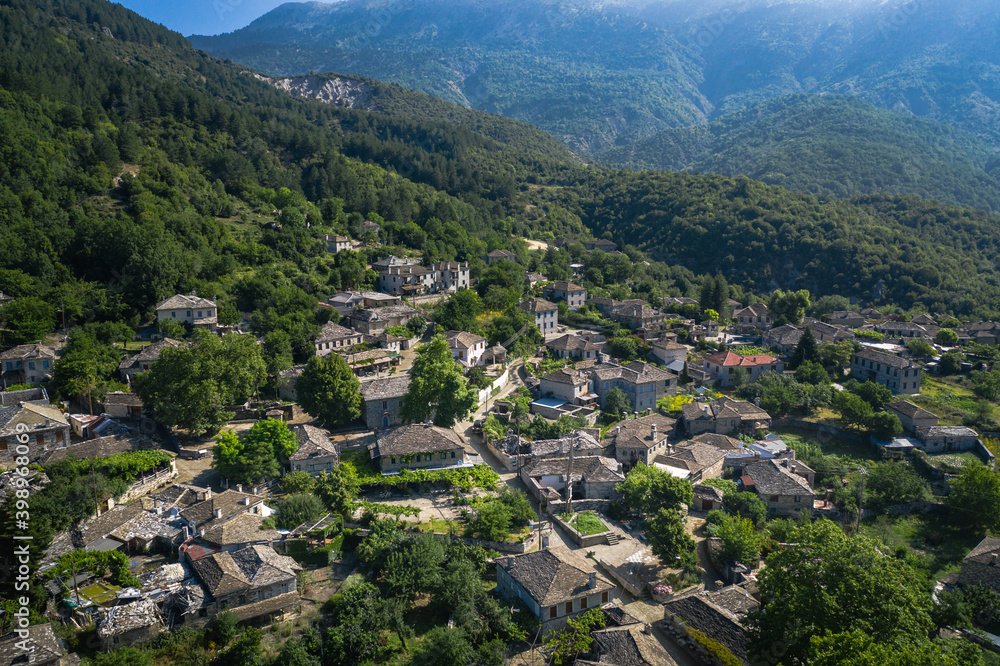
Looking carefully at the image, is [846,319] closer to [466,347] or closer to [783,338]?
[783,338]

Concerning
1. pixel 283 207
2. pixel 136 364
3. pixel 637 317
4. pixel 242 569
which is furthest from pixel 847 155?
pixel 242 569

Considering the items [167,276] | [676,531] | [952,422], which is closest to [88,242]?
[167,276]

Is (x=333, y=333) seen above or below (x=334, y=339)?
above

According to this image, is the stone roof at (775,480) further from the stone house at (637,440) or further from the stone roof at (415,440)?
the stone roof at (415,440)

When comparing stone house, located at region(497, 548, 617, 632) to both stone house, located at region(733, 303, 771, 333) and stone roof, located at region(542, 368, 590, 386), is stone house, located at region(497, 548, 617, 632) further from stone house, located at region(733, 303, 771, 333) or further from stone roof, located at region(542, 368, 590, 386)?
stone house, located at region(733, 303, 771, 333)

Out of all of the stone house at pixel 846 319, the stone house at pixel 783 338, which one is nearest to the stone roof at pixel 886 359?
the stone house at pixel 783 338

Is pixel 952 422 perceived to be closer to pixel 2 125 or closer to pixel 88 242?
pixel 88 242

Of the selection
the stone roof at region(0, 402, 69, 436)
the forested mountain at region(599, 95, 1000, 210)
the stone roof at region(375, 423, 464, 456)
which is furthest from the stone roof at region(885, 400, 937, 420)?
the forested mountain at region(599, 95, 1000, 210)
